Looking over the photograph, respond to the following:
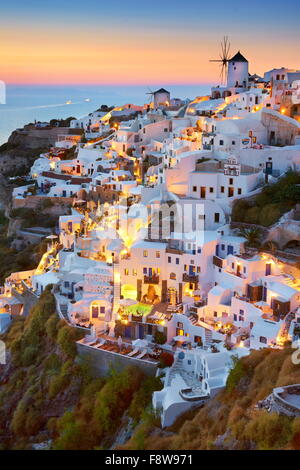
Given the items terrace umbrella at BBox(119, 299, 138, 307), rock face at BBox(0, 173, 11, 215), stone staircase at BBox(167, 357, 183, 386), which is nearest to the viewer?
stone staircase at BBox(167, 357, 183, 386)

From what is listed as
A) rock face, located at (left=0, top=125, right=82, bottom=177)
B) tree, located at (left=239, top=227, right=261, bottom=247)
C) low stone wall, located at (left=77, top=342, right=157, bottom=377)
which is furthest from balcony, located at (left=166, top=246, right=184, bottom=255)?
rock face, located at (left=0, top=125, right=82, bottom=177)

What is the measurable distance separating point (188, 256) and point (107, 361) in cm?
386

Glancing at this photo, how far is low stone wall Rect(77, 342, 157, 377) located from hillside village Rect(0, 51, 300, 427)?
35 millimetres

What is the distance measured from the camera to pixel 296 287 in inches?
632

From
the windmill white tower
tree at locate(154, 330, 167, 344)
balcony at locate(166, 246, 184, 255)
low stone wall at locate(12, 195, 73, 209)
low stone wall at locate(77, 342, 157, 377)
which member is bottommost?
low stone wall at locate(77, 342, 157, 377)

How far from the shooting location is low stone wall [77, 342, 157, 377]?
15.8 m

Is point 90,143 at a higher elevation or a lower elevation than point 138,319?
higher

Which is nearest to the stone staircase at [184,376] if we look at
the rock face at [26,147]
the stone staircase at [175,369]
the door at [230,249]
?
the stone staircase at [175,369]

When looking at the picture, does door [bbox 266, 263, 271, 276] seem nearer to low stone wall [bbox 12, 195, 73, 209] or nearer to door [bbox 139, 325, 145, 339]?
door [bbox 139, 325, 145, 339]

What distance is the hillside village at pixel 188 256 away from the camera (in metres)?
15.6

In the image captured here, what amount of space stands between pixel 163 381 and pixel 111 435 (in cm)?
183
